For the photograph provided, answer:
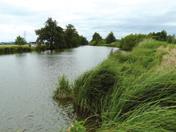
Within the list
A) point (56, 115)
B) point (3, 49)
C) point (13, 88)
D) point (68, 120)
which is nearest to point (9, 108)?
point (56, 115)

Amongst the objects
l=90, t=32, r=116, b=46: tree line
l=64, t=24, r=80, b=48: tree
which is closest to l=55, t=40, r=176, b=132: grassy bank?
l=64, t=24, r=80, b=48: tree

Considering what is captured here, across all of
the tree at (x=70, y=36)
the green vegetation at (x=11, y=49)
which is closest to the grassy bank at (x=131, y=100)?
the green vegetation at (x=11, y=49)

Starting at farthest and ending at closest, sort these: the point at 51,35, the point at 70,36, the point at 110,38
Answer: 1. the point at 110,38
2. the point at 70,36
3. the point at 51,35

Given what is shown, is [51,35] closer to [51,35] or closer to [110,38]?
[51,35]

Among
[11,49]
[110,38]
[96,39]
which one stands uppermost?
[110,38]

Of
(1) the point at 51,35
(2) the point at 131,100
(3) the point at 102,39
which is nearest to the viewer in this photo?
(2) the point at 131,100

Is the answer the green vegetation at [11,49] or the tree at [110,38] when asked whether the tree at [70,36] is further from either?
the tree at [110,38]

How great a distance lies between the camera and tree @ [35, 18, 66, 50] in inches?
2534

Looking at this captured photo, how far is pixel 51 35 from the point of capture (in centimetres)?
6488

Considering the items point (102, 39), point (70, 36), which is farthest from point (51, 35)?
point (102, 39)

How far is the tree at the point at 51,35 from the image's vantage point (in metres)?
64.4

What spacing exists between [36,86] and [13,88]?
1134 millimetres

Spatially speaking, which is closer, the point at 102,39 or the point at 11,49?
the point at 11,49

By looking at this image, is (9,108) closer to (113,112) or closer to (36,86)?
(36,86)
